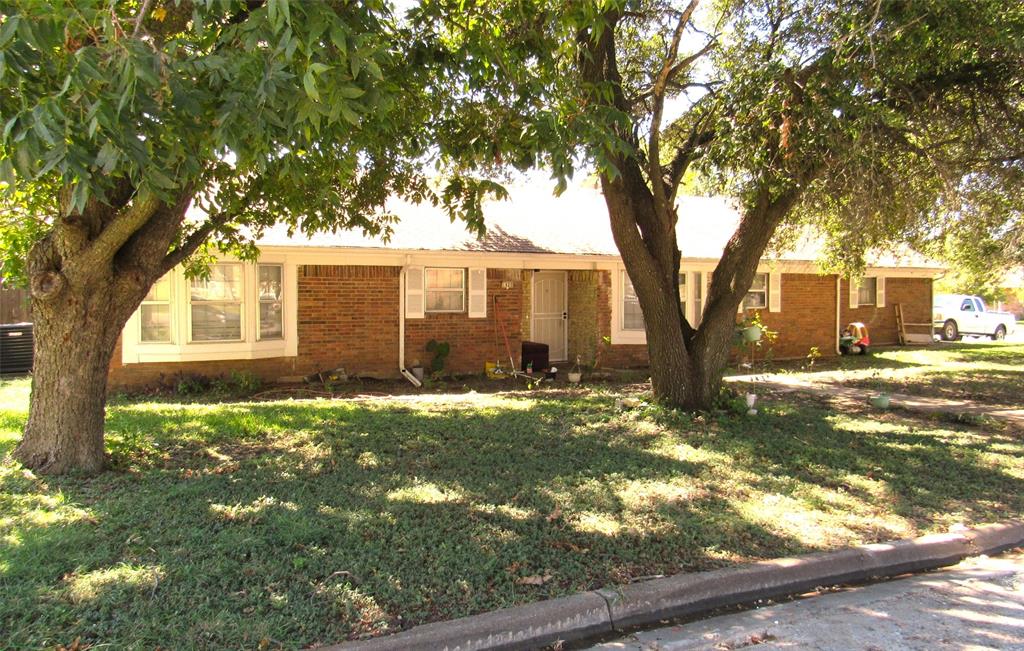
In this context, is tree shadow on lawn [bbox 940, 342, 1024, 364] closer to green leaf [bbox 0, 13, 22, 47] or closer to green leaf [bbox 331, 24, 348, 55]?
green leaf [bbox 331, 24, 348, 55]

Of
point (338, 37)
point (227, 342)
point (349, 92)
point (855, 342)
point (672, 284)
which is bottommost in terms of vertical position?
point (855, 342)

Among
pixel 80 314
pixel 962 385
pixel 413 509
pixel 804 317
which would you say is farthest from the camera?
pixel 804 317

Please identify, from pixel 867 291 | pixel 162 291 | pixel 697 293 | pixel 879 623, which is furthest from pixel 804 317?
pixel 879 623

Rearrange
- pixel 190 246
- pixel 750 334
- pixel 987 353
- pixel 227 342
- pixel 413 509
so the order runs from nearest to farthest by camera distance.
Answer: pixel 413 509 < pixel 190 246 < pixel 750 334 < pixel 227 342 < pixel 987 353

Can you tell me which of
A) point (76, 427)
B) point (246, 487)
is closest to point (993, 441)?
point (246, 487)

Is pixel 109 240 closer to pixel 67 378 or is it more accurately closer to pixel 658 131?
pixel 67 378

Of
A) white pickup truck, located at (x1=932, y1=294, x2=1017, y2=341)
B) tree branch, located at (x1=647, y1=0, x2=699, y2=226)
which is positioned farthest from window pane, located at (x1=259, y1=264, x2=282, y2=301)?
white pickup truck, located at (x1=932, y1=294, x2=1017, y2=341)

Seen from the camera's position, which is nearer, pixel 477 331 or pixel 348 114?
pixel 348 114

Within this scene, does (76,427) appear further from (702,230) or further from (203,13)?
(702,230)

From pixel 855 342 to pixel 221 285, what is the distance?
15154 millimetres

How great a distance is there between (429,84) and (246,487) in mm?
4310

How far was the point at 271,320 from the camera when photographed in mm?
12719

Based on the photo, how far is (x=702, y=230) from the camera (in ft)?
60.0

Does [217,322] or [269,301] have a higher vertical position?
[269,301]
